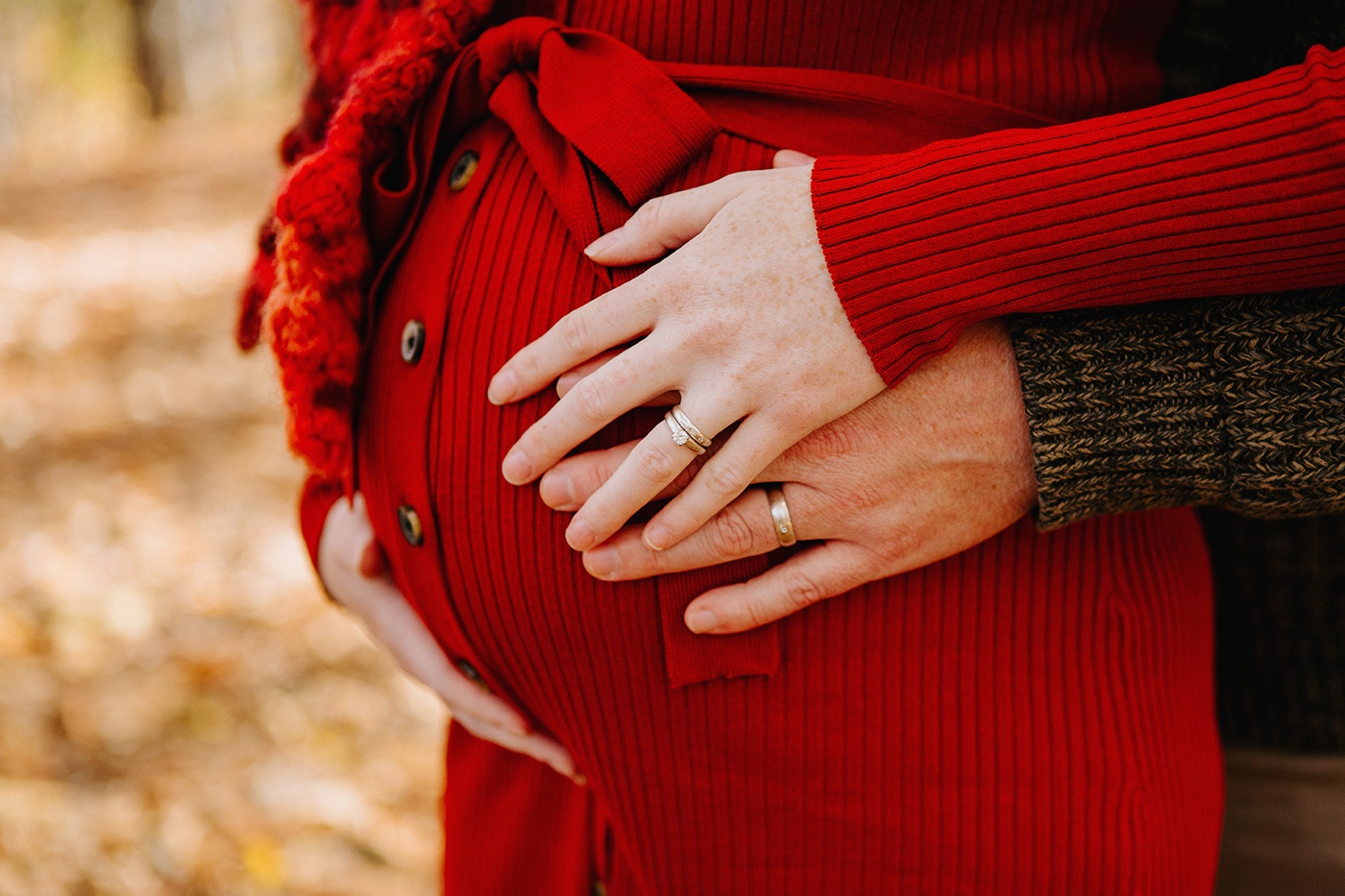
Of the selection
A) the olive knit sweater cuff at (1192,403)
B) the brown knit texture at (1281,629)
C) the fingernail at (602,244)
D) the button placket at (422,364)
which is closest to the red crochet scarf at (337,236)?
the button placket at (422,364)

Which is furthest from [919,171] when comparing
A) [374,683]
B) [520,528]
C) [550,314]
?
[374,683]

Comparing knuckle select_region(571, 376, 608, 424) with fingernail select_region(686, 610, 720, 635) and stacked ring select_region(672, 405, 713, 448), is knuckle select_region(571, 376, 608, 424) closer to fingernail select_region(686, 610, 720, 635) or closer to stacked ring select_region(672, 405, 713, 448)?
stacked ring select_region(672, 405, 713, 448)

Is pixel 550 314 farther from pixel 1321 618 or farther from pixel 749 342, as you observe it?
pixel 1321 618

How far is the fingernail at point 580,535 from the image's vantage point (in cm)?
84

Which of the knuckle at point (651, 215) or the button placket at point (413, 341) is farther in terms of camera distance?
the button placket at point (413, 341)

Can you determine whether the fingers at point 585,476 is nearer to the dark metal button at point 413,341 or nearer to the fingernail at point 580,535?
the fingernail at point 580,535

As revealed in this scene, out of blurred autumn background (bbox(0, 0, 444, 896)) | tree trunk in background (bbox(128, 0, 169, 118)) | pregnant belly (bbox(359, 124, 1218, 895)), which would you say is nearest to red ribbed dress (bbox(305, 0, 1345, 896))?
pregnant belly (bbox(359, 124, 1218, 895))

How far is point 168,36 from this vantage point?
15125mm

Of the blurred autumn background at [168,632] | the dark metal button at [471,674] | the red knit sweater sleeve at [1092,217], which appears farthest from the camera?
the blurred autumn background at [168,632]

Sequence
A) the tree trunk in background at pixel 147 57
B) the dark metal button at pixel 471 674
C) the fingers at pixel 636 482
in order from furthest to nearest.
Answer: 1. the tree trunk in background at pixel 147 57
2. the dark metal button at pixel 471 674
3. the fingers at pixel 636 482

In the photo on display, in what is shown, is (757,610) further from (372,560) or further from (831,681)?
(372,560)

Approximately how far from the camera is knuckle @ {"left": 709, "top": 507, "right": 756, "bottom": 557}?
848 mm

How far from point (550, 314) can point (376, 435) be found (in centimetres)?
26

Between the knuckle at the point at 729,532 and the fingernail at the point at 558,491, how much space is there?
0.13m
